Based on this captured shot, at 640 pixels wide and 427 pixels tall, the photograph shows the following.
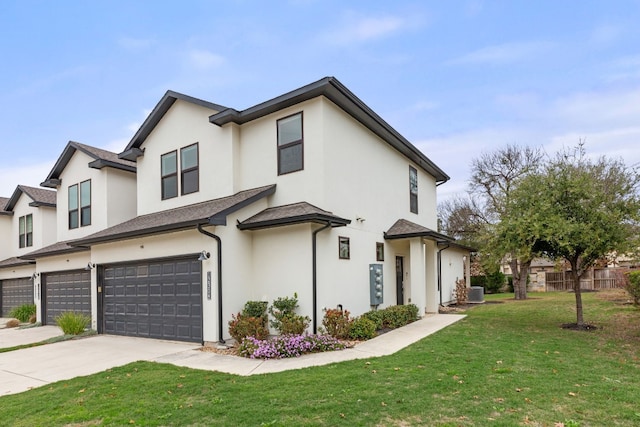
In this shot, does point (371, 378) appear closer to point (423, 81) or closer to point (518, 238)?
point (518, 238)

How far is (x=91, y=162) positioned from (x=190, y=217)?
27.1ft

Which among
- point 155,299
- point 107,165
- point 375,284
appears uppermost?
point 107,165

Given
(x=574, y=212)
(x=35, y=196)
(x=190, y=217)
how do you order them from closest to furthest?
(x=574, y=212)
(x=190, y=217)
(x=35, y=196)

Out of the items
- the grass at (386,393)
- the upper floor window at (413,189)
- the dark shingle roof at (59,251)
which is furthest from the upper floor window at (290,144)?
the dark shingle roof at (59,251)

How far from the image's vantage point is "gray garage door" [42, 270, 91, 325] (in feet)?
53.5

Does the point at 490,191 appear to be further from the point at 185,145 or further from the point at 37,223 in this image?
the point at 37,223

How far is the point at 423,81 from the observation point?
18641 millimetres

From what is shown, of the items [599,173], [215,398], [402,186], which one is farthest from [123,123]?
[599,173]

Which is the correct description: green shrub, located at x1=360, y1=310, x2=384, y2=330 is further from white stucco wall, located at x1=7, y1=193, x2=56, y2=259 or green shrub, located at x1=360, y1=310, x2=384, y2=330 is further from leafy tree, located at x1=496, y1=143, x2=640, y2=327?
white stucco wall, located at x1=7, y1=193, x2=56, y2=259

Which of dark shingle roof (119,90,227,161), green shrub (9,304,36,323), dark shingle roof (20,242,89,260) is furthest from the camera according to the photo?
green shrub (9,304,36,323)

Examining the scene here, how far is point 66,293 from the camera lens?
1720cm

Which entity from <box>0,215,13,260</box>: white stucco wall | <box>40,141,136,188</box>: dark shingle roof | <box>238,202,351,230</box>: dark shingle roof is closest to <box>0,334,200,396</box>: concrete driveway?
<box>238,202,351,230</box>: dark shingle roof

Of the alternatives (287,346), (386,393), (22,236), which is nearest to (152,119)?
(287,346)

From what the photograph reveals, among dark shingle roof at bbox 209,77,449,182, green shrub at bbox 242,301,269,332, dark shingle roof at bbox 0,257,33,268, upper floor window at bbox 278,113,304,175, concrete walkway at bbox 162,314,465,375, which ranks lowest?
concrete walkway at bbox 162,314,465,375
